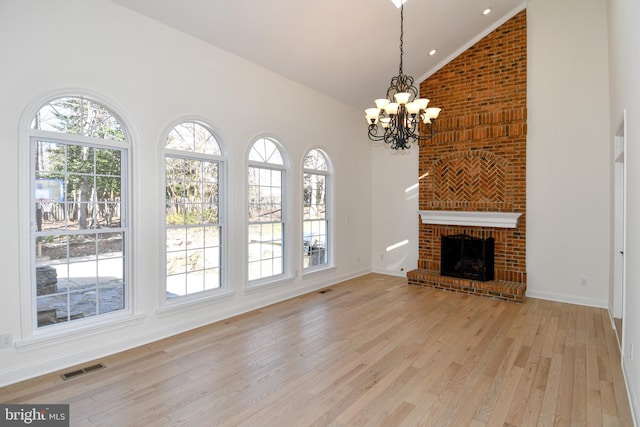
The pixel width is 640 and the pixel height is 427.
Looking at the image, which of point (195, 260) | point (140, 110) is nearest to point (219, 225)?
point (195, 260)

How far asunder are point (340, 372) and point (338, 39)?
4195 millimetres

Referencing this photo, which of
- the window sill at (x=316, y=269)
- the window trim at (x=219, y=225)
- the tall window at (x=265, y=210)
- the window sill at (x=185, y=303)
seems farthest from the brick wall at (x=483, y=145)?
the window sill at (x=185, y=303)

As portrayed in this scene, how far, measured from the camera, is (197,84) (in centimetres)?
410

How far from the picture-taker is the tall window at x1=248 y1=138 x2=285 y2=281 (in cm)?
493

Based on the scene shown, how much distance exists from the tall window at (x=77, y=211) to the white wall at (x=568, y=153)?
592 cm

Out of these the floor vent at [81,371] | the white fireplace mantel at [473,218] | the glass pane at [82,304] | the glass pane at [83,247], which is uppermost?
the white fireplace mantel at [473,218]

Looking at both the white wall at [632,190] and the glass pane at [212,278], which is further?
the glass pane at [212,278]

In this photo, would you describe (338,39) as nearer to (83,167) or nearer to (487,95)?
(487,95)

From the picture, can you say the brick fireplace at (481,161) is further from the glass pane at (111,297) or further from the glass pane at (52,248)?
the glass pane at (52,248)

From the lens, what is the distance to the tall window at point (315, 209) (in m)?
5.95

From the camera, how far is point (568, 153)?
5.23 m

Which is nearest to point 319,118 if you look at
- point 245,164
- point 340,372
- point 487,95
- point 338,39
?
point 338,39

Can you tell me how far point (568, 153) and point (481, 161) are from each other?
123 centimetres

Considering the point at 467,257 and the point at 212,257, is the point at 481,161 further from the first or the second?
the point at 212,257
